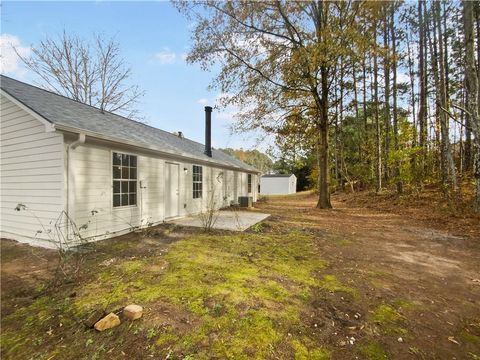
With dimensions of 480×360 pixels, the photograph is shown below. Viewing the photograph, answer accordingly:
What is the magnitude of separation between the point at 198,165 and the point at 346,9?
9.63 metres

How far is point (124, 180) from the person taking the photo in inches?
278

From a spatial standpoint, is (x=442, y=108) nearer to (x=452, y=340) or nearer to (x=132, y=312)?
(x=452, y=340)

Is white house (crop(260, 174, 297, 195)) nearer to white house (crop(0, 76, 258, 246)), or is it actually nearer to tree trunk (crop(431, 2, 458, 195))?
tree trunk (crop(431, 2, 458, 195))

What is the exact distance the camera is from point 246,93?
12812mm

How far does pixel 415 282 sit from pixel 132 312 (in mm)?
4102

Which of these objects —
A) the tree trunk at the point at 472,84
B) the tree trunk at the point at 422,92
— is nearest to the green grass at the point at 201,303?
the tree trunk at the point at 472,84

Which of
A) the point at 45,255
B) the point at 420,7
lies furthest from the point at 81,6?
the point at 420,7

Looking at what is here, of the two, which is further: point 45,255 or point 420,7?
point 420,7

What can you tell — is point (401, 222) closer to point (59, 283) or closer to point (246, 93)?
point (246, 93)

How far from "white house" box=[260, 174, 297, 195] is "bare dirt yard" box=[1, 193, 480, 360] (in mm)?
29817

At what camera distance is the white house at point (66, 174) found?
5.56m

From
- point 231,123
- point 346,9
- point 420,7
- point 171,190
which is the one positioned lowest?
point 171,190

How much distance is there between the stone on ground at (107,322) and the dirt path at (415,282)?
2.30 m

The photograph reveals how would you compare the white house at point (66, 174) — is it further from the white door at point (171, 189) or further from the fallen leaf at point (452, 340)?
the fallen leaf at point (452, 340)
